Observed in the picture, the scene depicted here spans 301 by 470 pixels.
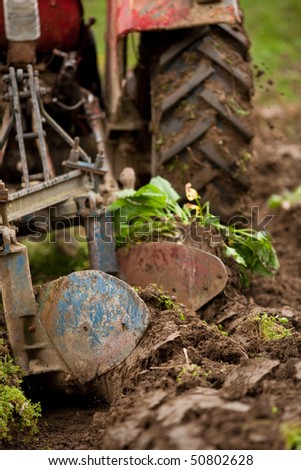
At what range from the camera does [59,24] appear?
5293 mm

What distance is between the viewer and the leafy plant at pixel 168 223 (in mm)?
4613

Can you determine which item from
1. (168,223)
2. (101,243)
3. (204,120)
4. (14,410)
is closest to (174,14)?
(204,120)

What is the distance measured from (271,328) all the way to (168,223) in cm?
91

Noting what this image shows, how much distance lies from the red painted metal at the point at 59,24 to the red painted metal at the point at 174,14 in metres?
0.53

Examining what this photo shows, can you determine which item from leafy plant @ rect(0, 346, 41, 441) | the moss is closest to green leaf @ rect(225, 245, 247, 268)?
leafy plant @ rect(0, 346, 41, 441)

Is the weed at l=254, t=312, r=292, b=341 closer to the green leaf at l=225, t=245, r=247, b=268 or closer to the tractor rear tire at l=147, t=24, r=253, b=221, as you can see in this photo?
the green leaf at l=225, t=245, r=247, b=268

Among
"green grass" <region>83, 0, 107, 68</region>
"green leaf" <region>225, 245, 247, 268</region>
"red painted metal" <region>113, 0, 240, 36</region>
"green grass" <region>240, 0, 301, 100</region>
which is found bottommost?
"green grass" <region>240, 0, 301, 100</region>

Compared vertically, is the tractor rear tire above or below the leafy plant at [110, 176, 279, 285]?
above

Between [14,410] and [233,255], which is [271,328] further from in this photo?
[14,410]

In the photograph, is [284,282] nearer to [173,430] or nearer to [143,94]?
[143,94]

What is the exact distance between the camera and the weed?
3865mm

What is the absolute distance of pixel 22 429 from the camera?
3.47 metres

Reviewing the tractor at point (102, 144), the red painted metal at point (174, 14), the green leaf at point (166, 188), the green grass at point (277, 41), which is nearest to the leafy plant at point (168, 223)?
the green leaf at point (166, 188)

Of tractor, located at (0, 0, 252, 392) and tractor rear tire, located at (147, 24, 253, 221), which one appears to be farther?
tractor rear tire, located at (147, 24, 253, 221)
